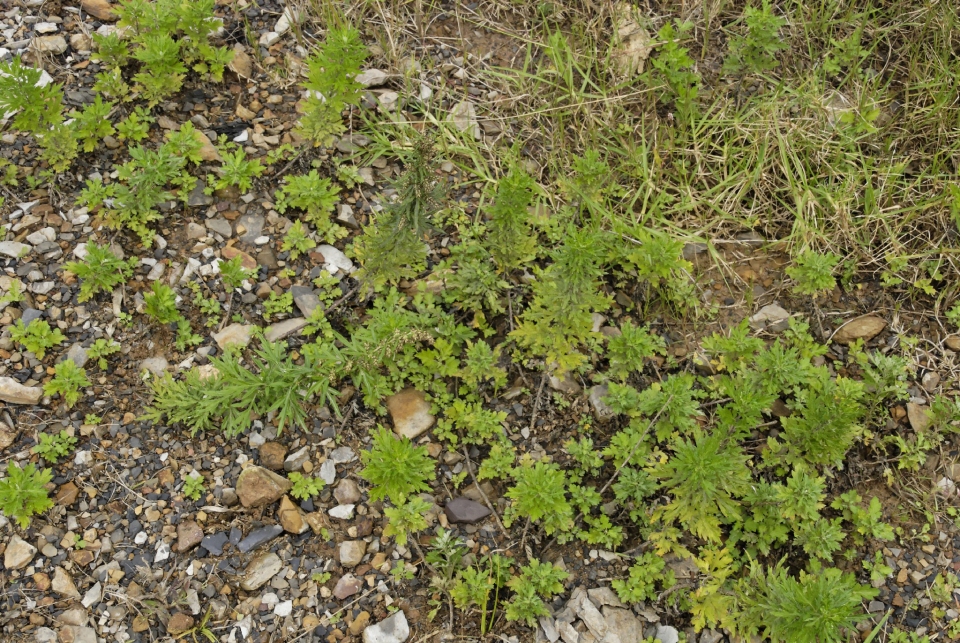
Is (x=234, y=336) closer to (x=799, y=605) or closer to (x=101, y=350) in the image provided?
(x=101, y=350)

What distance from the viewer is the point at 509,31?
5047 millimetres

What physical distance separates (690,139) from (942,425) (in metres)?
2.10

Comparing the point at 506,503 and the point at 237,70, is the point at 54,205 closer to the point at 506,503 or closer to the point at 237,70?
the point at 237,70

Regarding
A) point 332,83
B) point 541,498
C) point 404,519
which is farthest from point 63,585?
point 332,83

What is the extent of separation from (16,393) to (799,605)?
351 cm

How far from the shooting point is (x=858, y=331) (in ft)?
13.8

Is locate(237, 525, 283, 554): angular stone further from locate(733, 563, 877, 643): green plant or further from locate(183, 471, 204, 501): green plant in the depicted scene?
locate(733, 563, 877, 643): green plant

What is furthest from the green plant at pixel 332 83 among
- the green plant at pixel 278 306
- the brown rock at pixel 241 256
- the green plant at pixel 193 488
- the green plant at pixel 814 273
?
the green plant at pixel 814 273

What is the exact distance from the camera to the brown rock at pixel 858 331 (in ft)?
13.8

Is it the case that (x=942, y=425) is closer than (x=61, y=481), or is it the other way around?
(x=61, y=481)

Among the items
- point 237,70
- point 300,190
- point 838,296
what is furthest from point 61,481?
point 838,296

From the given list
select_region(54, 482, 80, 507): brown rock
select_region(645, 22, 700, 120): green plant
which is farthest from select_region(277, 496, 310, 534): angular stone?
select_region(645, 22, 700, 120): green plant

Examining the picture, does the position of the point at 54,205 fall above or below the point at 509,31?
below

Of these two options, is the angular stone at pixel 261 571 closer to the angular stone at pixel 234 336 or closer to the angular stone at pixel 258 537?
the angular stone at pixel 258 537
